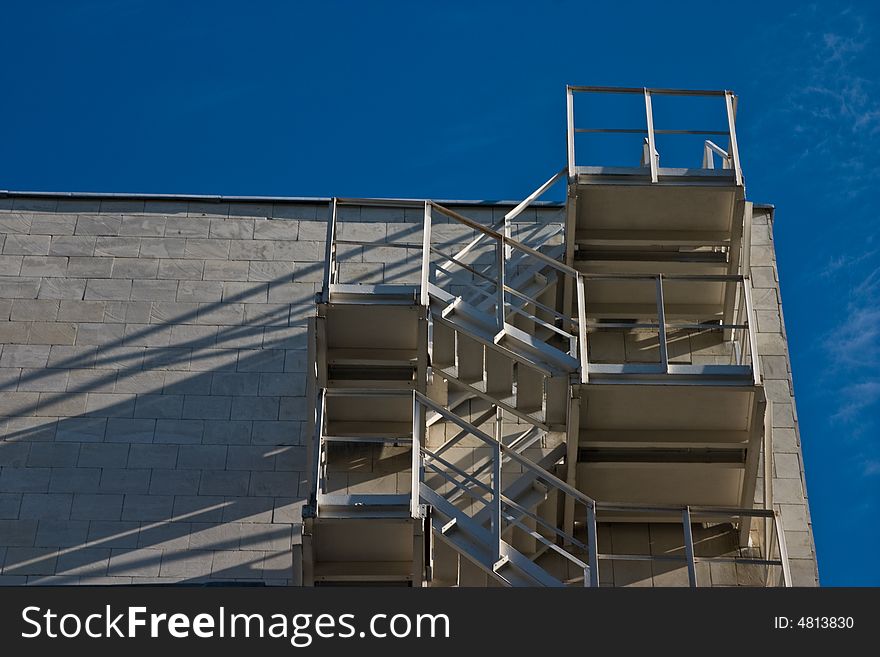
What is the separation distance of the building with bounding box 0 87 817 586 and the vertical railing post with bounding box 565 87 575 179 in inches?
1.5

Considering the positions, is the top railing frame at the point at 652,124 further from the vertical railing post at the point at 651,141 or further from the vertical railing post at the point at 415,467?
the vertical railing post at the point at 415,467

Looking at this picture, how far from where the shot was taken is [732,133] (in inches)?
847

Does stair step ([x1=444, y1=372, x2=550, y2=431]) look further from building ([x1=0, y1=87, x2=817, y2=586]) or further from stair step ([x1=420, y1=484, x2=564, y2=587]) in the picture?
stair step ([x1=420, y1=484, x2=564, y2=587])

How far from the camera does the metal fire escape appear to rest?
17969mm

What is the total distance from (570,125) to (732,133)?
2041mm

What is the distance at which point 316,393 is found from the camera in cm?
2017

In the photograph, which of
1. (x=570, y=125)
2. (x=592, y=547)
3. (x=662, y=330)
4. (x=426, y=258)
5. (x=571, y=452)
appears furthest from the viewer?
(x=570, y=125)

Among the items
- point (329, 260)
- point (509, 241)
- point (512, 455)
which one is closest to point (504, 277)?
point (509, 241)

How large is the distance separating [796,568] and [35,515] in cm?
897

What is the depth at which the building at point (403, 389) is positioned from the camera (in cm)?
1902

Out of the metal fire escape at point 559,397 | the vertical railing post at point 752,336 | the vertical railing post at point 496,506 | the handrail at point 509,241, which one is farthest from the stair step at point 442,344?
the vertical railing post at point 752,336

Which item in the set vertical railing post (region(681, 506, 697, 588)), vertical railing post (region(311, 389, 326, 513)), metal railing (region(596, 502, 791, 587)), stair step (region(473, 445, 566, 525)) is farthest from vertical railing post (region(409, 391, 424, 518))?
vertical railing post (region(681, 506, 697, 588))

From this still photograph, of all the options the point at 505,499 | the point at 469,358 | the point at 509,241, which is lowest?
the point at 505,499

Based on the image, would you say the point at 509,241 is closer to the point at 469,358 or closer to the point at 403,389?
the point at 469,358
